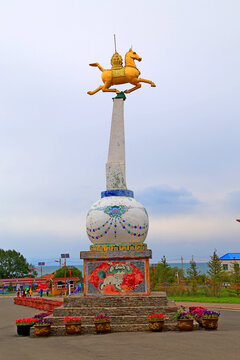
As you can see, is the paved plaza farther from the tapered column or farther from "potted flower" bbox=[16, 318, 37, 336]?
the tapered column

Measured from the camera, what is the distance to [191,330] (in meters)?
14.0

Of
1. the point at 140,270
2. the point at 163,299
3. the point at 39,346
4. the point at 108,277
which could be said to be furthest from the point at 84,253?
the point at 39,346

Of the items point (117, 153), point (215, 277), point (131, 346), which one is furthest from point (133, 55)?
point (215, 277)

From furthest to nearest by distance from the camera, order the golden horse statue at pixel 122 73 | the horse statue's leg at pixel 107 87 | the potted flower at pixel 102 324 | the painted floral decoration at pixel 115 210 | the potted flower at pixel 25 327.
A: the horse statue's leg at pixel 107 87
the golden horse statue at pixel 122 73
the painted floral decoration at pixel 115 210
the potted flower at pixel 25 327
the potted flower at pixel 102 324

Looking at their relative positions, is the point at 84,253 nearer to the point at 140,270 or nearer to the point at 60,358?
the point at 140,270

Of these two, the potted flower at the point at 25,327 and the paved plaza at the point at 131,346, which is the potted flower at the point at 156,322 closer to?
the paved plaza at the point at 131,346

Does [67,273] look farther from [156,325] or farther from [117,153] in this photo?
[156,325]

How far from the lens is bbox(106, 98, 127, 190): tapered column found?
18.9m

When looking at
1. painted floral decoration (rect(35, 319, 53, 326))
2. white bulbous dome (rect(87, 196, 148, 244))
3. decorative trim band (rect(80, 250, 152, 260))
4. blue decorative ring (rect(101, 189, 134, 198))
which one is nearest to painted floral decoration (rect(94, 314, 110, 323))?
painted floral decoration (rect(35, 319, 53, 326))

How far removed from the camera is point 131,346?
11.6m

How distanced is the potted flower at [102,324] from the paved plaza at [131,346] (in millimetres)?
462

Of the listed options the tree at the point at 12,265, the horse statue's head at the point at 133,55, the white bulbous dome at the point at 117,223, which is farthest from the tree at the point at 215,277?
the tree at the point at 12,265

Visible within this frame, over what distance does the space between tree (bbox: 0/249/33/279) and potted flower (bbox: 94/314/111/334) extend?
62.2 meters

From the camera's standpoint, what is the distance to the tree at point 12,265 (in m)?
71.8
